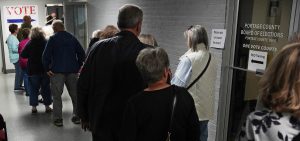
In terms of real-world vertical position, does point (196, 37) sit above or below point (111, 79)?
above

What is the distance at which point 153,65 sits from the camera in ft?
5.48

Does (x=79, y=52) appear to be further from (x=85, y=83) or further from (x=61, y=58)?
(x=85, y=83)

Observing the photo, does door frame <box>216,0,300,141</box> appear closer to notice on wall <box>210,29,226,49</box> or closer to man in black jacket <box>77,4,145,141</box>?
notice on wall <box>210,29,226,49</box>

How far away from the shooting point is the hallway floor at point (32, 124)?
13.3ft

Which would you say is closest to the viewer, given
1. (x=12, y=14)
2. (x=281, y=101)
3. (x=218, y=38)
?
(x=281, y=101)

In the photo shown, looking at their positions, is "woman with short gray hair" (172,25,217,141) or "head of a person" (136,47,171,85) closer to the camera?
"head of a person" (136,47,171,85)

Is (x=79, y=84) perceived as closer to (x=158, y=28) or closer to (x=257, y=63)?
(x=257, y=63)

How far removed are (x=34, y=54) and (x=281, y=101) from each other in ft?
14.1

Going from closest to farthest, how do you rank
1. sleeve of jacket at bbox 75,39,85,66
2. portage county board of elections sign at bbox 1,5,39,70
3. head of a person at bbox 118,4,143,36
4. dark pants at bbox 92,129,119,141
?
head of a person at bbox 118,4,143,36 → dark pants at bbox 92,129,119,141 → sleeve of jacket at bbox 75,39,85,66 → portage county board of elections sign at bbox 1,5,39,70

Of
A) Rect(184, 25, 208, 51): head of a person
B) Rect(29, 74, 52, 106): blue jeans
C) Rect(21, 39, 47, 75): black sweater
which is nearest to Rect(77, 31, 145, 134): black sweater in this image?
Rect(184, 25, 208, 51): head of a person

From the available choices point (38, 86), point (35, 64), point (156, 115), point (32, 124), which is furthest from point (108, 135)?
point (38, 86)

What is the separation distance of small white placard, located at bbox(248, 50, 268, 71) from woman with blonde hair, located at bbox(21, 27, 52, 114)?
10.6 feet

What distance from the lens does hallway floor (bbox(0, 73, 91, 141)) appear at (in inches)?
159

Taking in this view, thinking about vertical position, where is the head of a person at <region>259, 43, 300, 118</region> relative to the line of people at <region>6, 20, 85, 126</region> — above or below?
above
